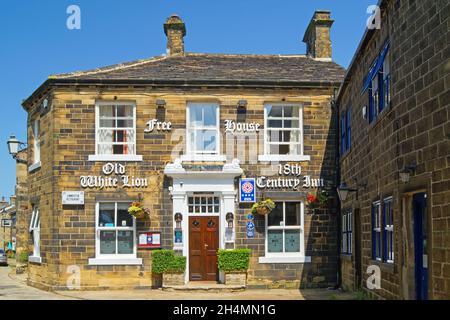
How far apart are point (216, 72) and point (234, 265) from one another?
19.3 ft

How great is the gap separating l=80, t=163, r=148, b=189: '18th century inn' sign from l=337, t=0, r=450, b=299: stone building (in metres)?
6.27

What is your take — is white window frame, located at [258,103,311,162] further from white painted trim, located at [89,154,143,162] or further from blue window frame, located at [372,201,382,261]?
blue window frame, located at [372,201,382,261]

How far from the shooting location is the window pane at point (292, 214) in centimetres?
2019

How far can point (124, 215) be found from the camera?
19953 millimetres

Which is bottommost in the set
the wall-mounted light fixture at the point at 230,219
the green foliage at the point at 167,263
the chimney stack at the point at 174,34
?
the green foliage at the point at 167,263

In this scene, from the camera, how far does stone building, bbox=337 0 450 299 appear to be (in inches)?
380

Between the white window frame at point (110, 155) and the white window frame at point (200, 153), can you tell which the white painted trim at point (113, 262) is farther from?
the white window frame at point (200, 153)

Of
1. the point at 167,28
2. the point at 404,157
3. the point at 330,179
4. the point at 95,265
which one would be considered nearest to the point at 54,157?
the point at 95,265

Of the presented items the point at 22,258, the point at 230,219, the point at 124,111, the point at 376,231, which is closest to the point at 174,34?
the point at 124,111

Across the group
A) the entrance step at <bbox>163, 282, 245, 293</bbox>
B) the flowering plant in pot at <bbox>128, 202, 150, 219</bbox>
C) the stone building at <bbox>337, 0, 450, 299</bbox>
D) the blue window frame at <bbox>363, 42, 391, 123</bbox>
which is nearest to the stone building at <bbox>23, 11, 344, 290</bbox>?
the flowering plant in pot at <bbox>128, 202, 150, 219</bbox>

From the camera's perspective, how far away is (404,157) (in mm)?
11539

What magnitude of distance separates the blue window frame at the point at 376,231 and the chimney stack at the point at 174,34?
10.2m

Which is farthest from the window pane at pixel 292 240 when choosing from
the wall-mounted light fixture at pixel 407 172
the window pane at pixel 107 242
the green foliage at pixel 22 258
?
the green foliage at pixel 22 258

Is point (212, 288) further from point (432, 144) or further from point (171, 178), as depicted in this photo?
point (432, 144)
